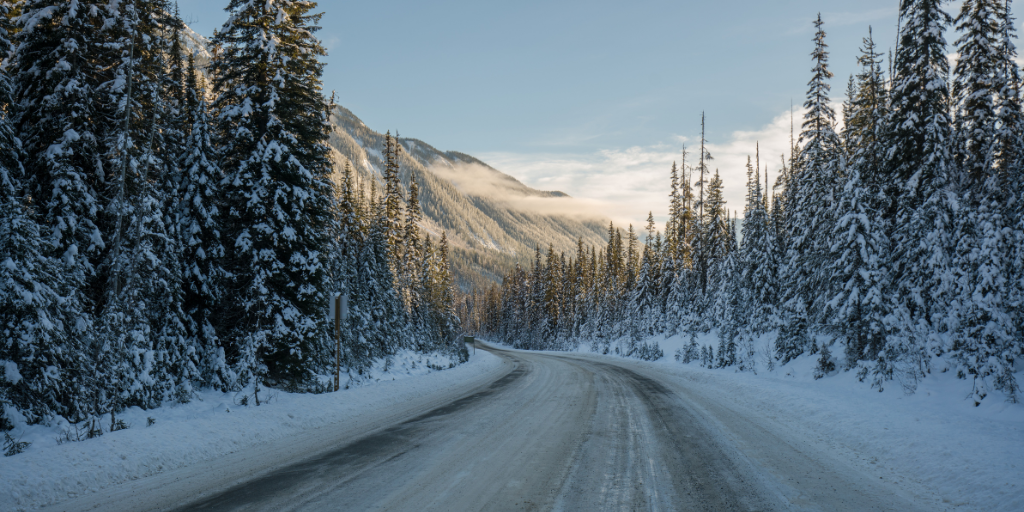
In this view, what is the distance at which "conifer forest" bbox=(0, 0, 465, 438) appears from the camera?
33.3 feet

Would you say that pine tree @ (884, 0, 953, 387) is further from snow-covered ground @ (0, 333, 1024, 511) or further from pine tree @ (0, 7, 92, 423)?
pine tree @ (0, 7, 92, 423)

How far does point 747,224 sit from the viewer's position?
119ft

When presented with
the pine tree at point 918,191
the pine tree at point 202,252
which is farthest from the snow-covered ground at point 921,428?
the pine tree at point 202,252

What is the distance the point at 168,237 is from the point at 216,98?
6.68 m

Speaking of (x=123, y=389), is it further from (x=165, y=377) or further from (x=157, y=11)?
(x=157, y=11)

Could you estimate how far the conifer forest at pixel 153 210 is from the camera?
400 inches

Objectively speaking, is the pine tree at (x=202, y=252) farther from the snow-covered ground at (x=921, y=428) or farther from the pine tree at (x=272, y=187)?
the snow-covered ground at (x=921, y=428)

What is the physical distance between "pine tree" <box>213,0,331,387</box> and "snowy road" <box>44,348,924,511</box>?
19.9 ft

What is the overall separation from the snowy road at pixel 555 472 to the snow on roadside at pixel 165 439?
26.6 inches

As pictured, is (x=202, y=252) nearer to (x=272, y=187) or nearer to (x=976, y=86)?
(x=272, y=187)

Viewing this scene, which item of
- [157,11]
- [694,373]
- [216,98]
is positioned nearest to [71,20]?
[157,11]

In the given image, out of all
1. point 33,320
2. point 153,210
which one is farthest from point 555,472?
point 153,210

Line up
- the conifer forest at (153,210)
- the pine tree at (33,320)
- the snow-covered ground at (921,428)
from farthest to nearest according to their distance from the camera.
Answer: the conifer forest at (153,210)
the pine tree at (33,320)
the snow-covered ground at (921,428)

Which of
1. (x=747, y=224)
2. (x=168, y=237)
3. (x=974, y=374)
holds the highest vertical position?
(x=747, y=224)
